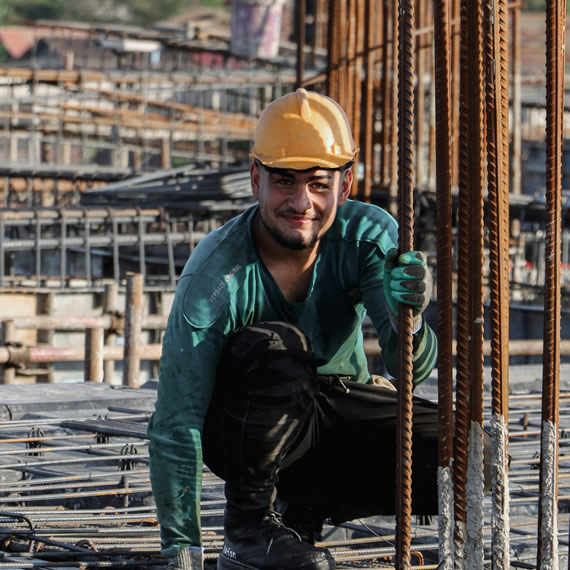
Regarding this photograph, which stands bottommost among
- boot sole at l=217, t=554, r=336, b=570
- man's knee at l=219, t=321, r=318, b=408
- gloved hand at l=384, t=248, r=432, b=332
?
boot sole at l=217, t=554, r=336, b=570

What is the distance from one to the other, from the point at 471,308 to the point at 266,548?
0.94 meters

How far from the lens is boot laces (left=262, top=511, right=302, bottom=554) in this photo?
11.2 ft

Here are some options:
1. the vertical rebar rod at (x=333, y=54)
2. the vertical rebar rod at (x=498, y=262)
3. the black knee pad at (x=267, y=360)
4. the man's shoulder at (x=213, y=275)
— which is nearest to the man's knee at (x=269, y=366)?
the black knee pad at (x=267, y=360)

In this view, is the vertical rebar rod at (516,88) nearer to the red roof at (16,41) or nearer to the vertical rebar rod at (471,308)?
the vertical rebar rod at (471,308)

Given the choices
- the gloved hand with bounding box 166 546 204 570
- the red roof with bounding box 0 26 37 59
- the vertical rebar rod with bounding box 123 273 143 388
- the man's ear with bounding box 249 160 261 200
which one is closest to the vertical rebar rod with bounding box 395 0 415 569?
the gloved hand with bounding box 166 546 204 570

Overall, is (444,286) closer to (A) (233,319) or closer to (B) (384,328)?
(B) (384,328)

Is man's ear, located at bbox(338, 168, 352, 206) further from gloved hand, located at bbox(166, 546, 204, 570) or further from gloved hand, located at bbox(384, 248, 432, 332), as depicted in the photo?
gloved hand, located at bbox(166, 546, 204, 570)

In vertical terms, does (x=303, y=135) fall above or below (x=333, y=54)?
below

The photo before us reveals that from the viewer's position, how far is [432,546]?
4000mm

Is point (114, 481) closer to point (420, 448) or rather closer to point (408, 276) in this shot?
point (420, 448)

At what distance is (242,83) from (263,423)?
2692 centimetres

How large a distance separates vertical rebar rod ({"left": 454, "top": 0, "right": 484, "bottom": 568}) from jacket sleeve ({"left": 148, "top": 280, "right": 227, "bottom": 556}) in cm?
75

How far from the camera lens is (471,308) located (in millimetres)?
3027

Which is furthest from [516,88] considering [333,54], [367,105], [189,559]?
[189,559]
